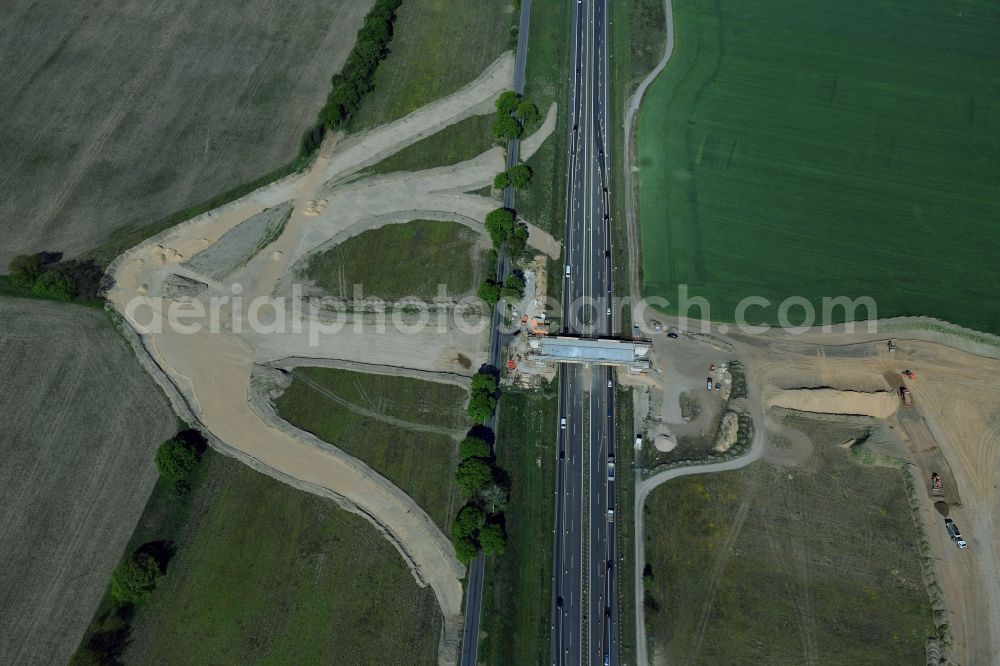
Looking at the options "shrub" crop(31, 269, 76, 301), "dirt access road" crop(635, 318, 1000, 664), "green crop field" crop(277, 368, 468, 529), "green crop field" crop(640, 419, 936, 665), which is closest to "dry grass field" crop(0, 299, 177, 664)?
"shrub" crop(31, 269, 76, 301)

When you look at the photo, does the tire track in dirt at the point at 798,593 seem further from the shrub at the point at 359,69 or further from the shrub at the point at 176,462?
the shrub at the point at 359,69

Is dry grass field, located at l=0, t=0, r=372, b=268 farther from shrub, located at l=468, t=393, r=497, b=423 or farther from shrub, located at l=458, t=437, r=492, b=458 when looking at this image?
shrub, located at l=458, t=437, r=492, b=458

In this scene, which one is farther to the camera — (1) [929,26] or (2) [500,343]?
(1) [929,26]

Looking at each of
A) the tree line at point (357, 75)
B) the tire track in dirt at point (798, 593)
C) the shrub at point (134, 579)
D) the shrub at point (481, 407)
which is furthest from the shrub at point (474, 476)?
the tree line at point (357, 75)

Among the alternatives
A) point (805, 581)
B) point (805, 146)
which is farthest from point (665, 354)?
point (805, 146)

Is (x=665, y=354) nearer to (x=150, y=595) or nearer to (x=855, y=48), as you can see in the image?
(x=150, y=595)
